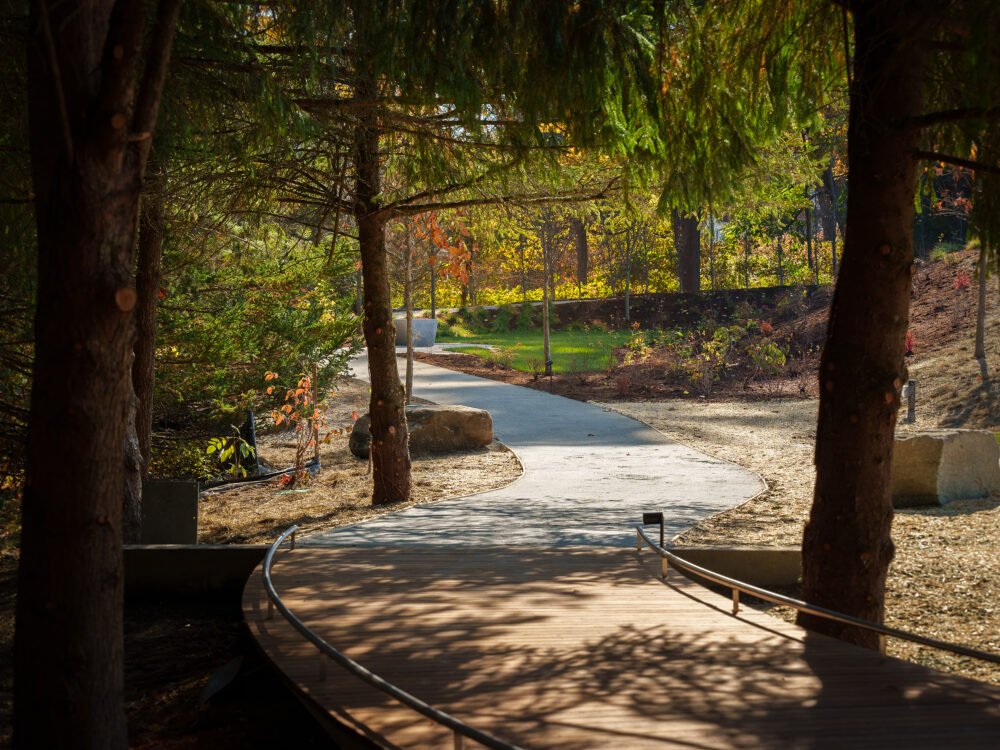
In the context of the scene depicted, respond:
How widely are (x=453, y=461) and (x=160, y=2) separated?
8547mm

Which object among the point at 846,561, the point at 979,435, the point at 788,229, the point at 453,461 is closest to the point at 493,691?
the point at 846,561

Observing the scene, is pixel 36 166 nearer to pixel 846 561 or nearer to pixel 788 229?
pixel 846 561

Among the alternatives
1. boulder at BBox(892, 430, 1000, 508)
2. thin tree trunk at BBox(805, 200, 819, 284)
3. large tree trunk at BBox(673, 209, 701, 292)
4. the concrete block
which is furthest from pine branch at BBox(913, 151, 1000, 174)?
large tree trunk at BBox(673, 209, 701, 292)

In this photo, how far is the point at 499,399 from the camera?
55.0 feet

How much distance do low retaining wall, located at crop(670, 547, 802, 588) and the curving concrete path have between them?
2.71 feet

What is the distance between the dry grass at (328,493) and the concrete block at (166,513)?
83cm

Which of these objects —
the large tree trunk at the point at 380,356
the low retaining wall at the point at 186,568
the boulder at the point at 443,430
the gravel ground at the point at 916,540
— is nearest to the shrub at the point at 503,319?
the gravel ground at the point at 916,540

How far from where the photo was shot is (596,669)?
414 centimetres

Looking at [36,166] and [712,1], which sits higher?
[712,1]

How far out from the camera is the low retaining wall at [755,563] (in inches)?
257

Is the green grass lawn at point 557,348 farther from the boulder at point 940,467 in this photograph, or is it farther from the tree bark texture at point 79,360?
the tree bark texture at point 79,360

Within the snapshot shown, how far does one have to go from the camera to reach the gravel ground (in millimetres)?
5707

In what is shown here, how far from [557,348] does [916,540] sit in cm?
1812

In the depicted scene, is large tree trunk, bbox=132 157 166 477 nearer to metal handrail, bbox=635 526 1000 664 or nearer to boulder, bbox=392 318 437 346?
metal handrail, bbox=635 526 1000 664
